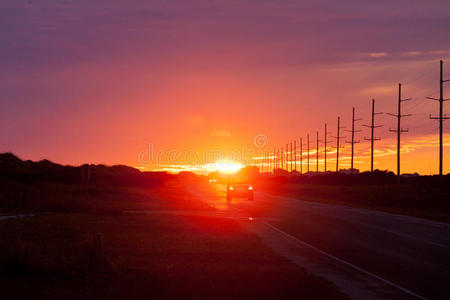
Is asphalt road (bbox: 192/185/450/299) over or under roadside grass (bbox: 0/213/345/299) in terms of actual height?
under

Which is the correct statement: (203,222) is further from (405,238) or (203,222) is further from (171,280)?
(171,280)

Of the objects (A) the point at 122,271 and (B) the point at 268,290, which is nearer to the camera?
(B) the point at 268,290

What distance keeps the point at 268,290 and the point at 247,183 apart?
149 feet

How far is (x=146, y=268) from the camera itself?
13.3 metres

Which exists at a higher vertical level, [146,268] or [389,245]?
[146,268]

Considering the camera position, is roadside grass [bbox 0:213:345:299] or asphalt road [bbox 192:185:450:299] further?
asphalt road [bbox 192:185:450:299]

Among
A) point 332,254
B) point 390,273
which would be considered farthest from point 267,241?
point 390,273

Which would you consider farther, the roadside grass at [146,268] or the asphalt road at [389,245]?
the asphalt road at [389,245]

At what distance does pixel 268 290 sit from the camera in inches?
436

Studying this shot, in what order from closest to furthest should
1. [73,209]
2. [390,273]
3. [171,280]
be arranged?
[171,280] < [390,273] < [73,209]

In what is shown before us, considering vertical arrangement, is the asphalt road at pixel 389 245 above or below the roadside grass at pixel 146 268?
below

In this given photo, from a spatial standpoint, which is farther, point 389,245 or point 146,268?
point 389,245

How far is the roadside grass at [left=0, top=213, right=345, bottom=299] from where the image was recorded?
34.6ft

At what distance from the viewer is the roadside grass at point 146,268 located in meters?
10.5
